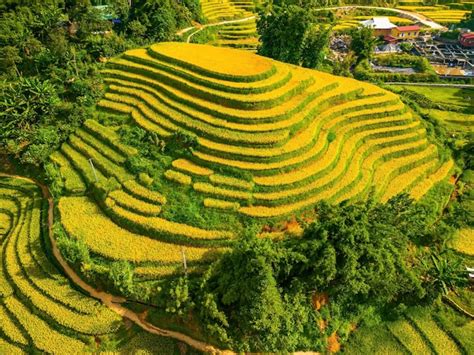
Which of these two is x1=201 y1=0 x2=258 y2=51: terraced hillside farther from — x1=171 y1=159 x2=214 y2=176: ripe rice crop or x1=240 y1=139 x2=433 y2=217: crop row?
x1=240 y1=139 x2=433 y2=217: crop row

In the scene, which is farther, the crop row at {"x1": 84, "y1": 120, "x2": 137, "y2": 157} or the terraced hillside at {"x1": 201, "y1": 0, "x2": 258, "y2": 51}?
the terraced hillside at {"x1": 201, "y1": 0, "x2": 258, "y2": 51}

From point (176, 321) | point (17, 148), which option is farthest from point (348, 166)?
point (17, 148)

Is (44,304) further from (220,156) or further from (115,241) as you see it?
(220,156)

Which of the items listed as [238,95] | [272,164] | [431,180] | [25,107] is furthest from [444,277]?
[25,107]

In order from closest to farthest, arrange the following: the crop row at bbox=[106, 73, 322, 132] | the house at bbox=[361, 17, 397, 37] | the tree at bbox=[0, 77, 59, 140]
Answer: the crop row at bbox=[106, 73, 322, 132]
the tree at bbox=[0, 77, 59, 140]
the house at bbox=[361, 17, 397, 37]

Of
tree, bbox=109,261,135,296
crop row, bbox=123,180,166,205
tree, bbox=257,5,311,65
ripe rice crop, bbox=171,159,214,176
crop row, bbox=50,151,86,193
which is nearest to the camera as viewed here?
tree, bbox=109,261,135,296

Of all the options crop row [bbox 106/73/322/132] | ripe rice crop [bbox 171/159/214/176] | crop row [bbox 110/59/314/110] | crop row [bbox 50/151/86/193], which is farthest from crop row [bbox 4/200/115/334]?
crop row [bbox 110/59/314/110]
